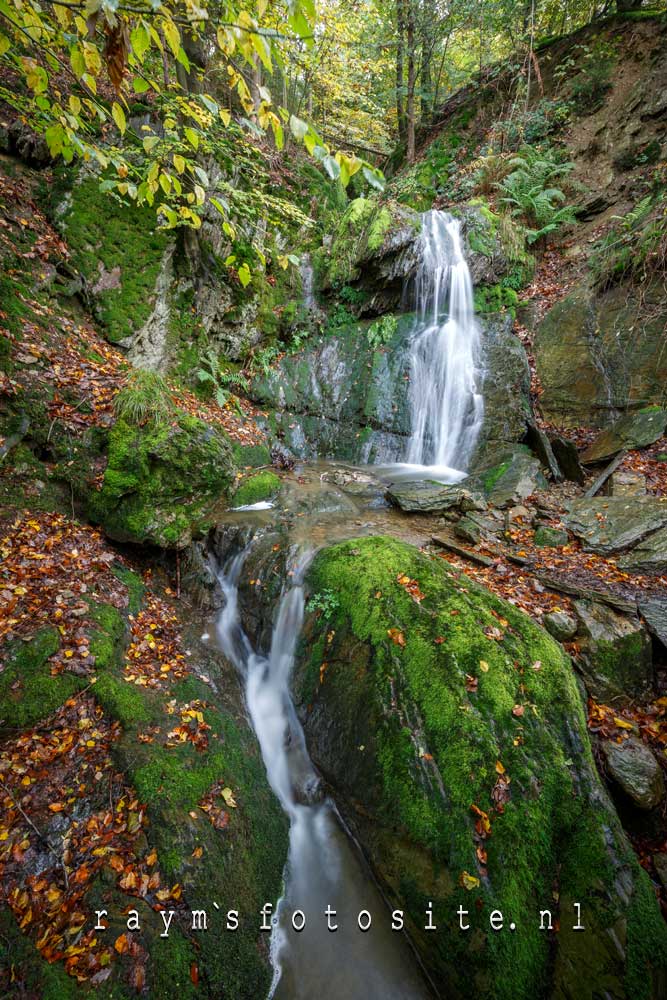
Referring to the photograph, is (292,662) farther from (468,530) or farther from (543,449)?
(543,449)

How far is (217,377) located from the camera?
837 centimetres

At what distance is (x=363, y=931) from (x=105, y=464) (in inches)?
183

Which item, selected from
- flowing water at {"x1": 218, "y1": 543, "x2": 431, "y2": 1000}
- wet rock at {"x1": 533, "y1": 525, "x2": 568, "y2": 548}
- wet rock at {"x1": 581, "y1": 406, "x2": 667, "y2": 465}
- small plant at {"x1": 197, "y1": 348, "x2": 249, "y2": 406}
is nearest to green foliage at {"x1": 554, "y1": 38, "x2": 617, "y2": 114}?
wet rock at {"x1": 581, "y1": 406, "x2": 667, "y2": 465}

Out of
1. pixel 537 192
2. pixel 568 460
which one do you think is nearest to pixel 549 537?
pixel 568 460

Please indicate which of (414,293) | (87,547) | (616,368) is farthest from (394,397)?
(87,547)

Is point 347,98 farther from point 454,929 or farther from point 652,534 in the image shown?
point 454,929

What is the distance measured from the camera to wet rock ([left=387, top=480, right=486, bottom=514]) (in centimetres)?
610

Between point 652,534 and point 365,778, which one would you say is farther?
point 652,534

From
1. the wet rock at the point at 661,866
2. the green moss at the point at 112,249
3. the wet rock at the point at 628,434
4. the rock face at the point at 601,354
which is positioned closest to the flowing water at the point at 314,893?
the wet rock at the point at 661,866

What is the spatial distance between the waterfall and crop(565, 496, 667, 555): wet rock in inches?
95.9

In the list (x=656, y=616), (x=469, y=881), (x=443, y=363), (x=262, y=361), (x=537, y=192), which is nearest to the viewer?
(x=469, y=881)

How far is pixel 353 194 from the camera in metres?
12.9

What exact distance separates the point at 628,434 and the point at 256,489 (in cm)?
592

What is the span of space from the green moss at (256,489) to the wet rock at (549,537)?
3.87 meters
